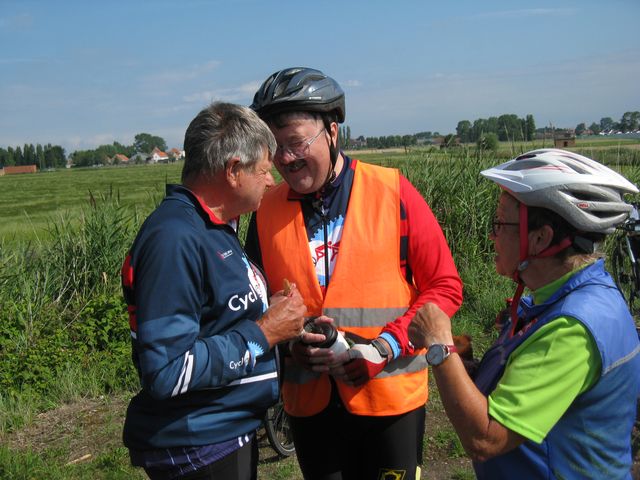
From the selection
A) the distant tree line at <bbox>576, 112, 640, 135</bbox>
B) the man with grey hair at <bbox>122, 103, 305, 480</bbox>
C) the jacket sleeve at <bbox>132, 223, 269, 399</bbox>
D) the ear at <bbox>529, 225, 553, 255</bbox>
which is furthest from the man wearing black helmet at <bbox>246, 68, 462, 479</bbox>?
the distant tree line at <bbox>576, 112, 640, 135</bbox>

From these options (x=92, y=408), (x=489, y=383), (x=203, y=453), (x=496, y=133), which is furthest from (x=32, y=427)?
(x=496, y=133)

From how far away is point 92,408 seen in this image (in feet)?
16.6

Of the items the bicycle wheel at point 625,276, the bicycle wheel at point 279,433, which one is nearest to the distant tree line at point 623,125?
the bicycle wheel at point 625,276

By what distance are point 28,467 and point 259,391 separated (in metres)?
2.93

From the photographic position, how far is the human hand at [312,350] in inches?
89.4

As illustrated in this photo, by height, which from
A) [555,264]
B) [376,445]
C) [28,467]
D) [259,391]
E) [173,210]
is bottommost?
[28,467]

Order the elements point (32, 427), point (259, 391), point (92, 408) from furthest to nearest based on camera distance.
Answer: point (92, 408), point (32, 427), point (259, 391)

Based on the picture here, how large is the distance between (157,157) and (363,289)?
140627 mm

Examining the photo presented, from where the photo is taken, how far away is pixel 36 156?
12912cm

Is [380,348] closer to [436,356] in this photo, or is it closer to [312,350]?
[312,350]

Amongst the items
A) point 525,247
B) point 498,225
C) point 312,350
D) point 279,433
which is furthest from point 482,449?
point 279,433

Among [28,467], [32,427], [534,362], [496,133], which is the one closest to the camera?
[534,362]

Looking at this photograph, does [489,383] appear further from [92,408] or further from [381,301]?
[92,408]

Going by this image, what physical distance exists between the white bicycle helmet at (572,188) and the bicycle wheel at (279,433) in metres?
3.11
